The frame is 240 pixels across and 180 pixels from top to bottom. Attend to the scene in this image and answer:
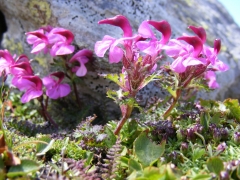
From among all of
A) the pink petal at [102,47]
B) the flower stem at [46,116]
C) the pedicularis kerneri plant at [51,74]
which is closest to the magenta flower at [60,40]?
the pedicularis kerneri plant at [51,74]

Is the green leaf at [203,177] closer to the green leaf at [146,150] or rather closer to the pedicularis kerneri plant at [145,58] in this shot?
the green leaf at [146,150]

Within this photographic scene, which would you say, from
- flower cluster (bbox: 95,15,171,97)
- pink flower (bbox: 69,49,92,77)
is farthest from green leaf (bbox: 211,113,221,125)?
pink flower (bbox: 69,49,92,77)

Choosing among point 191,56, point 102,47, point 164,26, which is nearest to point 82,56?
point 102,47

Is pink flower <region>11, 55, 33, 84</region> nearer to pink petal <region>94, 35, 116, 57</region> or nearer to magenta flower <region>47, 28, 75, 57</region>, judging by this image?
magenta flower <region>47, 28, 75, 57</region>

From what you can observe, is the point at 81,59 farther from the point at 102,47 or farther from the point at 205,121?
the point at 205,121

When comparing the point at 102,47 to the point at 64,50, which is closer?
the point at 102,47

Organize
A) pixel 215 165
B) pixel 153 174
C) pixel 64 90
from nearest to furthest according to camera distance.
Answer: pixel 153 174
pixel 215 165
pixel 64 90
